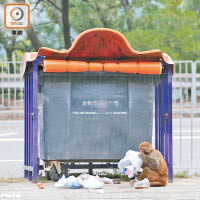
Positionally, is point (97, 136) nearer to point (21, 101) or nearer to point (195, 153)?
point (195, 153)

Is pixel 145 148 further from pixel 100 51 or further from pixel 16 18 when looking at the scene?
pixel 16 18

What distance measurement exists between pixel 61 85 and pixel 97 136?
72cm

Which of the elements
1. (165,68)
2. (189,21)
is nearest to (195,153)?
(165,68)

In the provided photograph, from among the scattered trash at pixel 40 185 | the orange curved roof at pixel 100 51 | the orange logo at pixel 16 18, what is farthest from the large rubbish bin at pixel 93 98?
the orange logo at pixel 16 18

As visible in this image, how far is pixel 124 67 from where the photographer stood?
7.63 metres

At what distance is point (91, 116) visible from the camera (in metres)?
7.64

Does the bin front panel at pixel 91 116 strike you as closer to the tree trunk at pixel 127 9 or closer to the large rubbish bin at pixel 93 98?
the large rubbish bin at pixel 93 98

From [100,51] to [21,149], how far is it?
16.8ft

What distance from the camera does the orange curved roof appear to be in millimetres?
7512

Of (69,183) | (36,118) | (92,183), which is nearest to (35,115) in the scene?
(36,118)

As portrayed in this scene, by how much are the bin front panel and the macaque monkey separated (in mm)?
446

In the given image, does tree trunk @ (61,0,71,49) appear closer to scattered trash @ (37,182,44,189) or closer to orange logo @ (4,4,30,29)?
orange logo @ (4,4,30,29)

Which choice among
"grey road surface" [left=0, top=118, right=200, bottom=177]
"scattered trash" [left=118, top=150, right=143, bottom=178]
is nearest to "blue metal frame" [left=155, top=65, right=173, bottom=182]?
"scattered trash" [left=118, top=150, right=143, bottom=178]

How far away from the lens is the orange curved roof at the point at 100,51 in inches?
296
